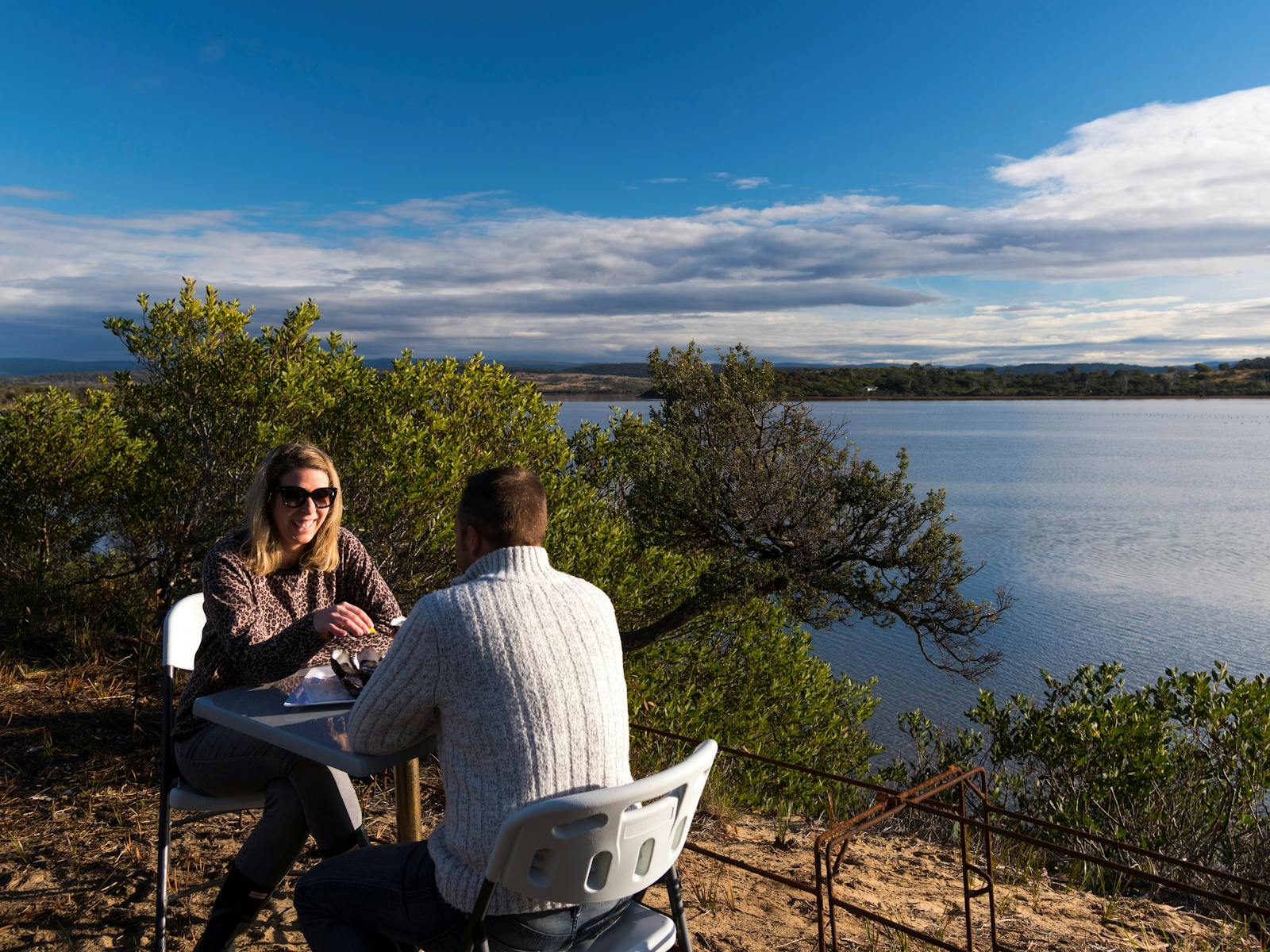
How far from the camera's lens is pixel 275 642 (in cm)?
256

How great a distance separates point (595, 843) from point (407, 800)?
1269mm

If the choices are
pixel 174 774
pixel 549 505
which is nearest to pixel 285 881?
pixel 174 774

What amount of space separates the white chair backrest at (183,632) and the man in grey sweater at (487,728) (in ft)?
3.86

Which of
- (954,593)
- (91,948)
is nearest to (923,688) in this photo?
(954,593)

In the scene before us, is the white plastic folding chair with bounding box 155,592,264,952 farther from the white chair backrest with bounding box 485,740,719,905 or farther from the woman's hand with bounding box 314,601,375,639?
the white chair backrest with bounding box 485,740,719,905

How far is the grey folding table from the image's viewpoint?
196cm

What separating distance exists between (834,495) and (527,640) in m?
9.02

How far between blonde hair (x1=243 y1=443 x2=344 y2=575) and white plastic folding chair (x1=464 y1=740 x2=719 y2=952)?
1.49 m

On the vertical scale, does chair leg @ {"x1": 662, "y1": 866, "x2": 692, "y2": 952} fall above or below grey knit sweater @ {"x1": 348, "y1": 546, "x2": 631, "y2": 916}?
below

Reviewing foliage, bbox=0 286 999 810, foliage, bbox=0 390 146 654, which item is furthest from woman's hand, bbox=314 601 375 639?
foliage, bbox=0 390 146 654

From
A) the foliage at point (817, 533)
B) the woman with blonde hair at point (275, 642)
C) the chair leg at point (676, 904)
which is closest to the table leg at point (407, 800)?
the woman with blonde hair at point (275, 642)

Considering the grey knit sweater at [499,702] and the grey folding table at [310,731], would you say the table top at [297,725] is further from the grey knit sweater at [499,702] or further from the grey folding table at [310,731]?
the grey knit sweater at [499,702]

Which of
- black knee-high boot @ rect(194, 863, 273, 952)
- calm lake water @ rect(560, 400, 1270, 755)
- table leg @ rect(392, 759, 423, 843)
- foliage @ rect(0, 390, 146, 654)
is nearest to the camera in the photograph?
black knee-high boot @ rect(194, 863, 273, 952)

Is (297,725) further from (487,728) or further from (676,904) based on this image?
(676,904)
